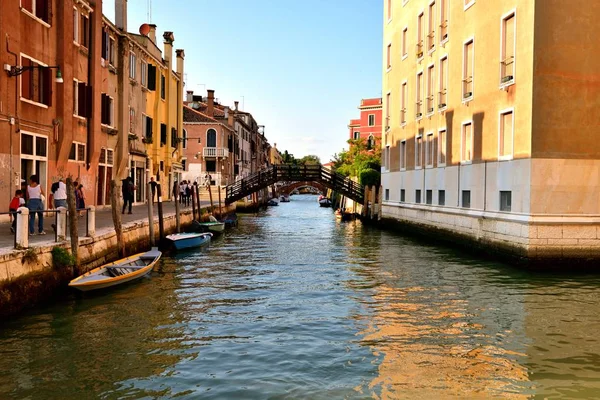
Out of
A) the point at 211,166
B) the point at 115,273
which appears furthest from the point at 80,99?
the point at 211,166

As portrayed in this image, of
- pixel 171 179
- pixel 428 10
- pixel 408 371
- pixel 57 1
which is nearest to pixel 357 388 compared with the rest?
pixel 408 371

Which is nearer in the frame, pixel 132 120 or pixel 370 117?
pixel 132 120

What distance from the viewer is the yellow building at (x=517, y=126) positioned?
50.7 feet

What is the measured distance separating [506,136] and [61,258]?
12.6 m

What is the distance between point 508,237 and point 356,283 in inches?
210

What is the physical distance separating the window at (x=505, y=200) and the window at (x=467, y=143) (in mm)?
2984

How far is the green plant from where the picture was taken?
36.9 feet

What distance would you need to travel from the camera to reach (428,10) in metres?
25.5

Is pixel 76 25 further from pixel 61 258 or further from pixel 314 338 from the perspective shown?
pixel 314 338

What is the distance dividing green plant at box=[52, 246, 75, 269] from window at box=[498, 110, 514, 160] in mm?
12008

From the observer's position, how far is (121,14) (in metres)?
27.2

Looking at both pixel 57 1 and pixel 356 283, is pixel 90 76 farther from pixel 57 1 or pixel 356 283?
pixel 356 283

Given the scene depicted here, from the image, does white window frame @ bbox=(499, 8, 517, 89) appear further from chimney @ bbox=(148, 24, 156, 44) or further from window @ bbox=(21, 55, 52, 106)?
chimney @ bbox=(148, 24, 156, 44)

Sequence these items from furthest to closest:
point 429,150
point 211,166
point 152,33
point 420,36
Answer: point 211,166
point 152,33
point 420,36
point 429,150
